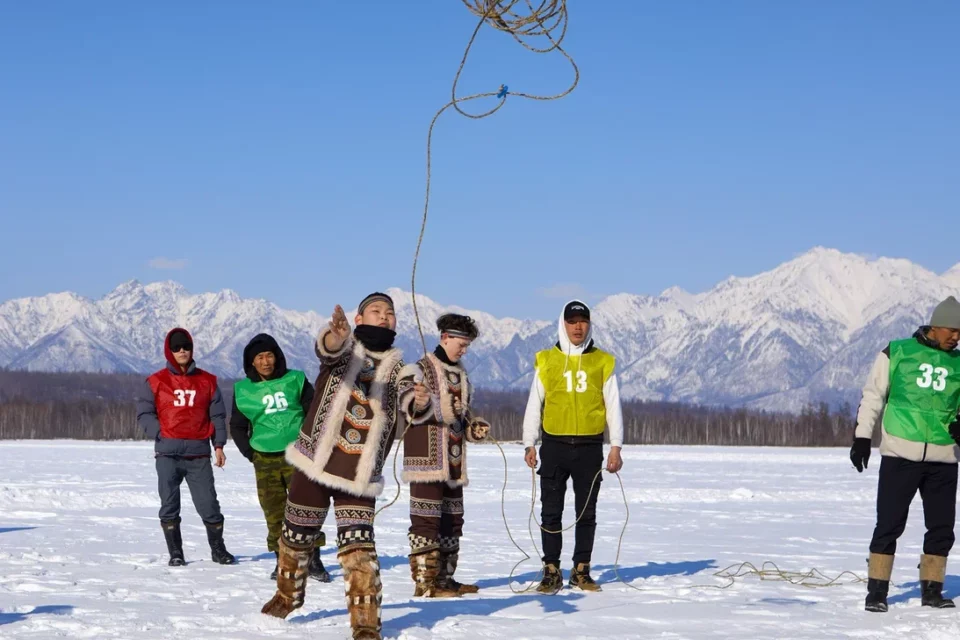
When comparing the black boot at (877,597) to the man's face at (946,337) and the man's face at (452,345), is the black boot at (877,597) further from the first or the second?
the man's face at (452,345)

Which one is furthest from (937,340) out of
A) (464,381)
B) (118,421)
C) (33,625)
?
(118,421)

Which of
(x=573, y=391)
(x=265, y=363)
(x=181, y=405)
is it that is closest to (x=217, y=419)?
(x=181, y=405)

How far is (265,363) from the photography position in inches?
329

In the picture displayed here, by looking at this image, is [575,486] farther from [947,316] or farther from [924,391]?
[947,316]

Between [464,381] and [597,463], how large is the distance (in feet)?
3.95

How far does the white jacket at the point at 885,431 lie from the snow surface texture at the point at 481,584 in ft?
3.28

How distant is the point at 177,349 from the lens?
9.00 m

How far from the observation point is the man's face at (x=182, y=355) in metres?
9.02

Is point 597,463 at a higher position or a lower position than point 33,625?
higher

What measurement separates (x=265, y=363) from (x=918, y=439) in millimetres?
4617

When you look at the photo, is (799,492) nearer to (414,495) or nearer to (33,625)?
(414,495)

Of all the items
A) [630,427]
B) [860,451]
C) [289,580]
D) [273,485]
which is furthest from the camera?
[630,427]

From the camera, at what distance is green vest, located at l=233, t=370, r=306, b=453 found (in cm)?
841

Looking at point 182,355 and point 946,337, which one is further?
point 182,355
